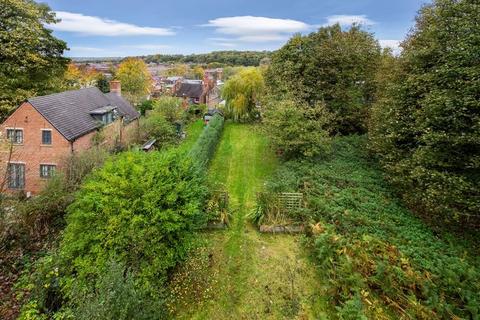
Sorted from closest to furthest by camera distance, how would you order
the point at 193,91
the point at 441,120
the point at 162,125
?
the point at 441,120 < the point at 162,125 < the point at 193,91

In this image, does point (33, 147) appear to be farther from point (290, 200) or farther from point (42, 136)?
point (290, 200)

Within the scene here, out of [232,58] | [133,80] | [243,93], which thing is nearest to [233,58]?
[232,58]

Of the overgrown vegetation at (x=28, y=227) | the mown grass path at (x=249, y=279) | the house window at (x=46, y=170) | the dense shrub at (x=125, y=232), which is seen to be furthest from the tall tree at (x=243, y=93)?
the dense shrub at (x=125, y=232)

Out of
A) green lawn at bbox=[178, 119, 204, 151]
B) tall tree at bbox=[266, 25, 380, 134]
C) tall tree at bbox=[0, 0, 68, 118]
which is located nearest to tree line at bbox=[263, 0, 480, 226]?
tall tree at bbox=[266, 25, 380, 134]

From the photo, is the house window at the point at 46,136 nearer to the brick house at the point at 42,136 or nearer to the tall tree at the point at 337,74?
the brick house at the point at 42,136

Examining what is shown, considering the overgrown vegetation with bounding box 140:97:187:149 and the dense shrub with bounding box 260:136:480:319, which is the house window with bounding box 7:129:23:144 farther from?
the dense shrub with bounding box 260:136:480:319

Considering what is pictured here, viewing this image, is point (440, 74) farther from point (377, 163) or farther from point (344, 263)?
point (344, 263)
